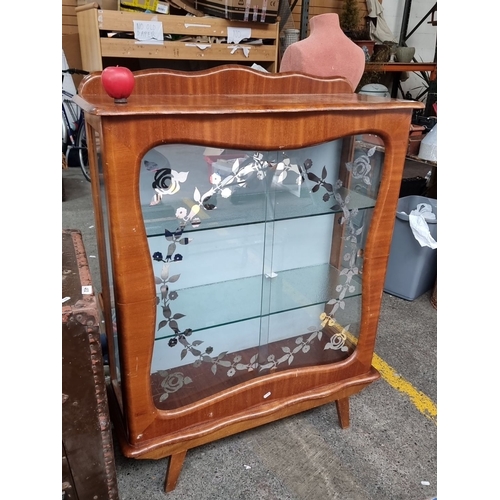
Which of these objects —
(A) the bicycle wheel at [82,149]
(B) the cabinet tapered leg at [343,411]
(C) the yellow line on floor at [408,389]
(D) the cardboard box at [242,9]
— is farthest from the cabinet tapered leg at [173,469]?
(D) the cardboard box at [242,9]

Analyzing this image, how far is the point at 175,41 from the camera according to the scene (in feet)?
11.7

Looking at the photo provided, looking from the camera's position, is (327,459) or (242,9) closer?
(327,459)

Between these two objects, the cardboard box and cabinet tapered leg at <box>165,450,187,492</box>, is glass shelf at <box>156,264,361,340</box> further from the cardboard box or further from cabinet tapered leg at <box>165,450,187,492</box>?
the cardboard box

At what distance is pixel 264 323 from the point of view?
1.38 metres

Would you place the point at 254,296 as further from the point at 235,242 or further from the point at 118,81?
the point at 118,81

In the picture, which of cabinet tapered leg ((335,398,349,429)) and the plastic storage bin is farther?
the plastic storage bin

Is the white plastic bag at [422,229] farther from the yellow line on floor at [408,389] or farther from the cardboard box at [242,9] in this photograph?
the cardboard box at [242,9]

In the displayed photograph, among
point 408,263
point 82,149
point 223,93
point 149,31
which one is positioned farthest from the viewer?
point 82,149

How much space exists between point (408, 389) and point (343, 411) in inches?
14.6

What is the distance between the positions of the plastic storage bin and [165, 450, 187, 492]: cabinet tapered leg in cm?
150

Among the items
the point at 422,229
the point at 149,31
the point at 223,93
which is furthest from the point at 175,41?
the point at 223,93

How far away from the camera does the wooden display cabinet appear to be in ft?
3.15

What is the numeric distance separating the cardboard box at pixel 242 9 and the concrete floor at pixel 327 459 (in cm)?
299

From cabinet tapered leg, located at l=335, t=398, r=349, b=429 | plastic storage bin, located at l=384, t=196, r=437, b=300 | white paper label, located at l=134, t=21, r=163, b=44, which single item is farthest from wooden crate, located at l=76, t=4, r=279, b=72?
cabinet tapered leg, located at l=335, t=398, r=349, b=429
